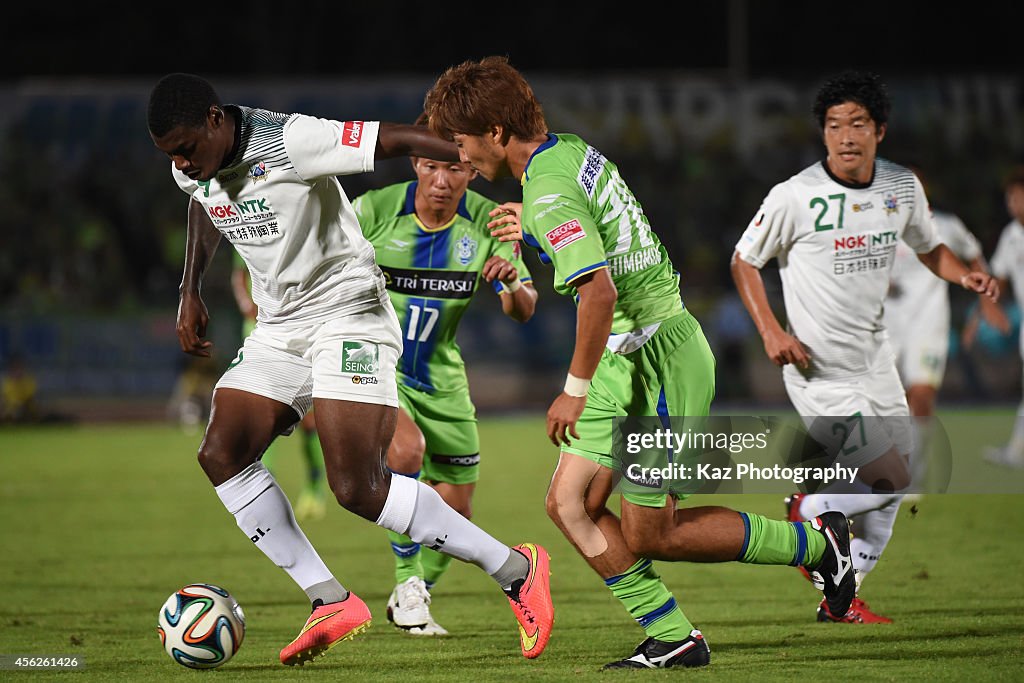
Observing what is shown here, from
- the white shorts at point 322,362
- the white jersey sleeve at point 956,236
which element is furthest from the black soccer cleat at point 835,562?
the white jersey sleeve at point 956,236

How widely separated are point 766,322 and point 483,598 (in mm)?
2094

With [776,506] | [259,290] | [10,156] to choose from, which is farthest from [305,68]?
[259,290]

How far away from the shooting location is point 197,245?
17.2ft

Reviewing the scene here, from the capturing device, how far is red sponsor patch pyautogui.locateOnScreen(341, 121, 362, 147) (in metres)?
4.71

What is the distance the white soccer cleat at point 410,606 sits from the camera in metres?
5.64

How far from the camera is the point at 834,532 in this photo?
16.3 feet

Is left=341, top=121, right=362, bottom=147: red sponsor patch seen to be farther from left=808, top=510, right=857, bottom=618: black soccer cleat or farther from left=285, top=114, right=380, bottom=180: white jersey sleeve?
left=808, top=510, right=857, bottom=618: black soccer cleat

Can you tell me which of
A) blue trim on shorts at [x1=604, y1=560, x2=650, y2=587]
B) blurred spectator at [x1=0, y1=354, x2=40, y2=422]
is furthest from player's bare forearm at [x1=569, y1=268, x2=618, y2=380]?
blurred spectator at [x1=0, y1=354, x2=40, y2=422]

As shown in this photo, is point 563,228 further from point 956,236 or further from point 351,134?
point 956,236

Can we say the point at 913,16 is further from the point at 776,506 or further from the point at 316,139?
the point at 316,139

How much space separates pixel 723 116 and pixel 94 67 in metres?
13.3

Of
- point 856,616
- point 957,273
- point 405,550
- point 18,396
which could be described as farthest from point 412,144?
point 18,396

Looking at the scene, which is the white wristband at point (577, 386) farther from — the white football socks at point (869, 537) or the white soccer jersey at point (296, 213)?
the white football socks at point (869, 537)

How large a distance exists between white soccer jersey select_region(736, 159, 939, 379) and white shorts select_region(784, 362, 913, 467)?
0.06m
